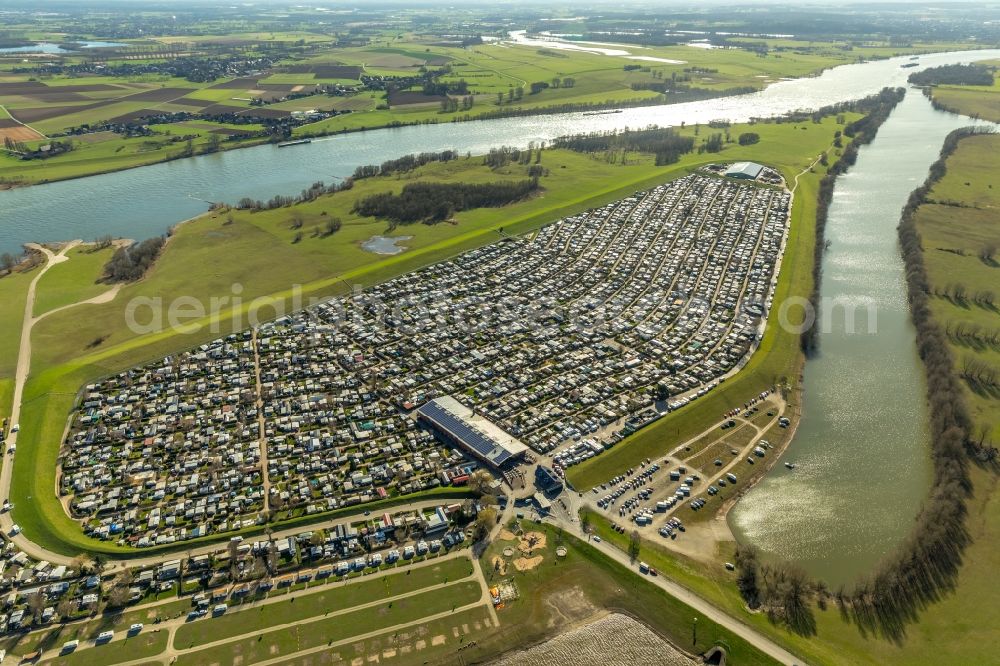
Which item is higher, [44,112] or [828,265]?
[44,112]

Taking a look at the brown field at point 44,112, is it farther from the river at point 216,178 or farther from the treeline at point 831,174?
the treeline at point 831,174

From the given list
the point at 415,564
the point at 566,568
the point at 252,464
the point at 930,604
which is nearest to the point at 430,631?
the point at 415,564

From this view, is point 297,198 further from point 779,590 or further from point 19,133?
point 779,590

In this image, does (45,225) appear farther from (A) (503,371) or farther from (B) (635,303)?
(B) (635,303)

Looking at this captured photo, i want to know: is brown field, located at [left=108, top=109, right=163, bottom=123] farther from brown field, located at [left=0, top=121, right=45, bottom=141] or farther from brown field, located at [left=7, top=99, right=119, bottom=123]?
brown field, located at [left=0, top=121, right=45, bottom=141]

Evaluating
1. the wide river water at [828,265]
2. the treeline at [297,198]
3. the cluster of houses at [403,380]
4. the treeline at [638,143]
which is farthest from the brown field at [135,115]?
the cluster of houses at [403,380]

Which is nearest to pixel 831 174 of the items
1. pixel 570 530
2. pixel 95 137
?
pixel 570 530

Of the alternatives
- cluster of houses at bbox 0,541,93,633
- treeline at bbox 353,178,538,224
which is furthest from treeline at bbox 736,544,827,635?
treeline at bbox 353,178,538,224

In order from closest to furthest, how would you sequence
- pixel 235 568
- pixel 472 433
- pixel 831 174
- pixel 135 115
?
pixel 235 568, pixel 472 433, pixel 831 174, pixel 135 115
